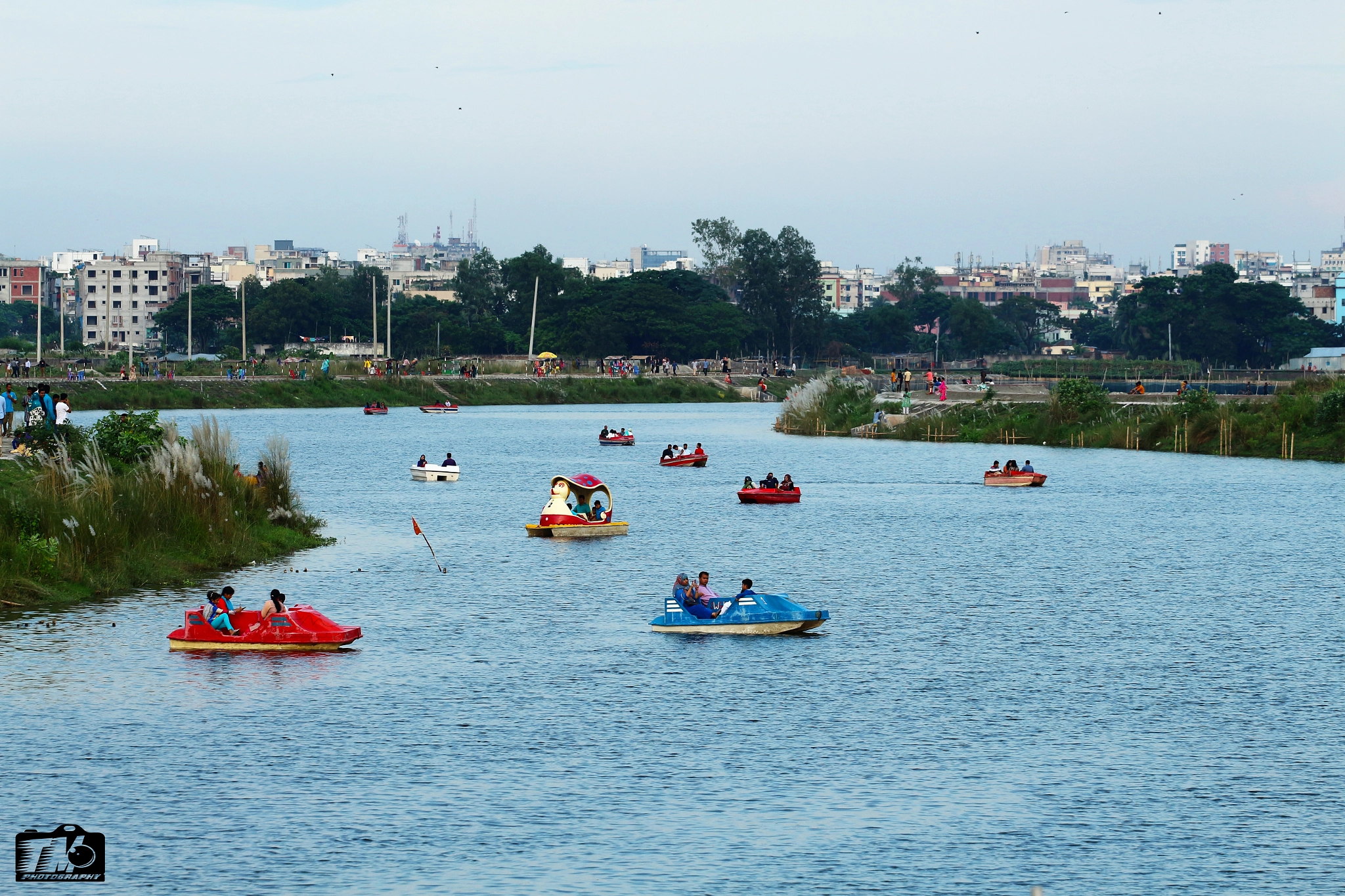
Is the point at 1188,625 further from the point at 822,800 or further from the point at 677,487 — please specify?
the point at 677,487

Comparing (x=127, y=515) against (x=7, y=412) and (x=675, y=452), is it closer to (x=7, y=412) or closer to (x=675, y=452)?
(x=7, y=412)

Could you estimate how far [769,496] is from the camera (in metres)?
72.6

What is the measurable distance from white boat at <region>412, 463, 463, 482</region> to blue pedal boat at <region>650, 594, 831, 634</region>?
1818 inches

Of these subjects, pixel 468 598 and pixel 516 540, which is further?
pixel 516 540

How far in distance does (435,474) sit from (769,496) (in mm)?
20686

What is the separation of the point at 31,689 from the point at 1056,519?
46502 millimetres

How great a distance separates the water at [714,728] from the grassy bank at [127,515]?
1.34 m

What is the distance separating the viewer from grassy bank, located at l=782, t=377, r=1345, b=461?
316 ft

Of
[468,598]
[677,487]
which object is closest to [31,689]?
[468,598]

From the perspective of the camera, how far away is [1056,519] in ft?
222

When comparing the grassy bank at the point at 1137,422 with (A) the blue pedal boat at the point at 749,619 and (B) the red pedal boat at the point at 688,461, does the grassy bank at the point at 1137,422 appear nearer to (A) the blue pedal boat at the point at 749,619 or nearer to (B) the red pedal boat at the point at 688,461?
(B) the red pedal boat at the point at 688,461

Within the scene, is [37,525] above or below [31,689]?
above

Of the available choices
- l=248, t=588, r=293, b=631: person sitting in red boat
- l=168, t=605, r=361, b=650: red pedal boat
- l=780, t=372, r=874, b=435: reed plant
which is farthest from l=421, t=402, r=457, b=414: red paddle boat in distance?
l=248, t=588, r=293, b=631: person sitting in red boat

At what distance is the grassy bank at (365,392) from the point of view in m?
138
